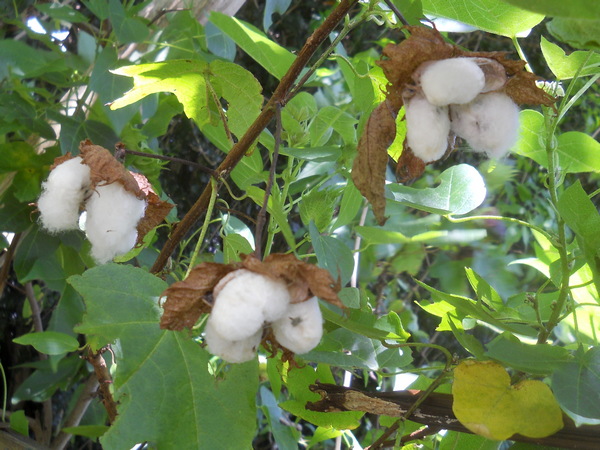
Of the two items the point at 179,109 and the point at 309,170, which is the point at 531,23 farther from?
the point at 179,109

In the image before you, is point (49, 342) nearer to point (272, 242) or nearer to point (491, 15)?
point (272, 242)

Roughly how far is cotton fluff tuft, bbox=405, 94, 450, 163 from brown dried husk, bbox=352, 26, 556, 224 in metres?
0.01

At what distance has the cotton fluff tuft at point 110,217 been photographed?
20.3 inches

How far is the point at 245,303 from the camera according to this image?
1.27 ft

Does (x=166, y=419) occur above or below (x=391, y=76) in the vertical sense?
below

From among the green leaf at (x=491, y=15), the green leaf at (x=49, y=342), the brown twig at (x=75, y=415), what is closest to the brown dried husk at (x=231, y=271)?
the green leaf at (x=491, y=15)

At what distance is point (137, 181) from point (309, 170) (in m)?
0.22

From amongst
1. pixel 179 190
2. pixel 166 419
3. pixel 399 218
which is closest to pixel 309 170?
pixel 399 218

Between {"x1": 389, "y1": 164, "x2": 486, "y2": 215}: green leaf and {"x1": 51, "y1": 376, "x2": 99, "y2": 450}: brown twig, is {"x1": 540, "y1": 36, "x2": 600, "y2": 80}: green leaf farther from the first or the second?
{"x1": 51, "y1": 376, "x2": 99, "y2": 450}: brown twig

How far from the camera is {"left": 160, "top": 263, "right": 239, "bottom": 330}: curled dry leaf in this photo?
0.41m

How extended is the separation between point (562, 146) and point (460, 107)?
0.22 m

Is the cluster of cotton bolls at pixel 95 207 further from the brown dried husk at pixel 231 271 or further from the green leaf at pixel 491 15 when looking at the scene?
the green leaf at pixel 491 15

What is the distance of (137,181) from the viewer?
0.55 metres

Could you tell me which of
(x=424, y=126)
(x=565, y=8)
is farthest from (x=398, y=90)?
(x=565, y=8)
